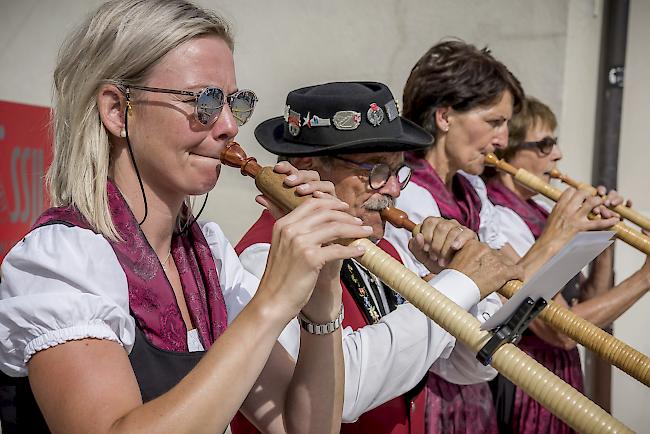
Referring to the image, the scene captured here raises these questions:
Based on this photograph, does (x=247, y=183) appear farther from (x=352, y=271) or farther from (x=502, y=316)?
(x=502, y=316)

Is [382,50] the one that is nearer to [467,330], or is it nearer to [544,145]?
[544,145]

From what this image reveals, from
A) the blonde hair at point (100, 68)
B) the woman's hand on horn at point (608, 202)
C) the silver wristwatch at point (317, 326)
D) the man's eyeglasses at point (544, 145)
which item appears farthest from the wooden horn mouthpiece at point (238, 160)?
the man's eyeglasses at point (544, 145)

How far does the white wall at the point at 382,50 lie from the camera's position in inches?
132

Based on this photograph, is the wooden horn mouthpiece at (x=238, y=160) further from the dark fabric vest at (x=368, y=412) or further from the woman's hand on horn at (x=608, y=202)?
the woman's hand on horn at (x=608, y=202)

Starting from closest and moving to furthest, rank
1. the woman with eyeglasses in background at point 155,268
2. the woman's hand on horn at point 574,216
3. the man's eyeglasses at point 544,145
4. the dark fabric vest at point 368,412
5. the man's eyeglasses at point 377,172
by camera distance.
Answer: the woman with eyeglasses in background at point 155,268 → the dark fabric vest at point 368,412 → the man's eyeglasses at point 377,172 → the woman's hand on horn at point 574,216 → the man's eyeglasses at point 544,145

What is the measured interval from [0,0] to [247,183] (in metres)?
1.40

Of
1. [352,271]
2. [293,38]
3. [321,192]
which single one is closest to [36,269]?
[321,192]

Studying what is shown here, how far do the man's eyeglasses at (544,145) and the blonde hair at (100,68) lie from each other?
9.24 ft

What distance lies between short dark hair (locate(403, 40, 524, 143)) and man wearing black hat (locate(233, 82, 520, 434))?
28.2 inches

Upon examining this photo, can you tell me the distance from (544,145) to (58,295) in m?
3.30

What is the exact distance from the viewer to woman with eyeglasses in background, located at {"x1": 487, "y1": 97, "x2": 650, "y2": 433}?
3.65m

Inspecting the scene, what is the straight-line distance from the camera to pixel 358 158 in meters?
2.62

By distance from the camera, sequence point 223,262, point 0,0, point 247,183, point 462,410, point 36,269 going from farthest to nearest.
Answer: point 247,183 < point 0,0 < point 462,410 < point 223,262 < point 36,269

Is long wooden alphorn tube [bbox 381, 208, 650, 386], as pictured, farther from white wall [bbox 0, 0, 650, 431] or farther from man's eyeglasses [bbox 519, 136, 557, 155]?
man's eyeglasses [bbox 519, 136, 557, 155]
